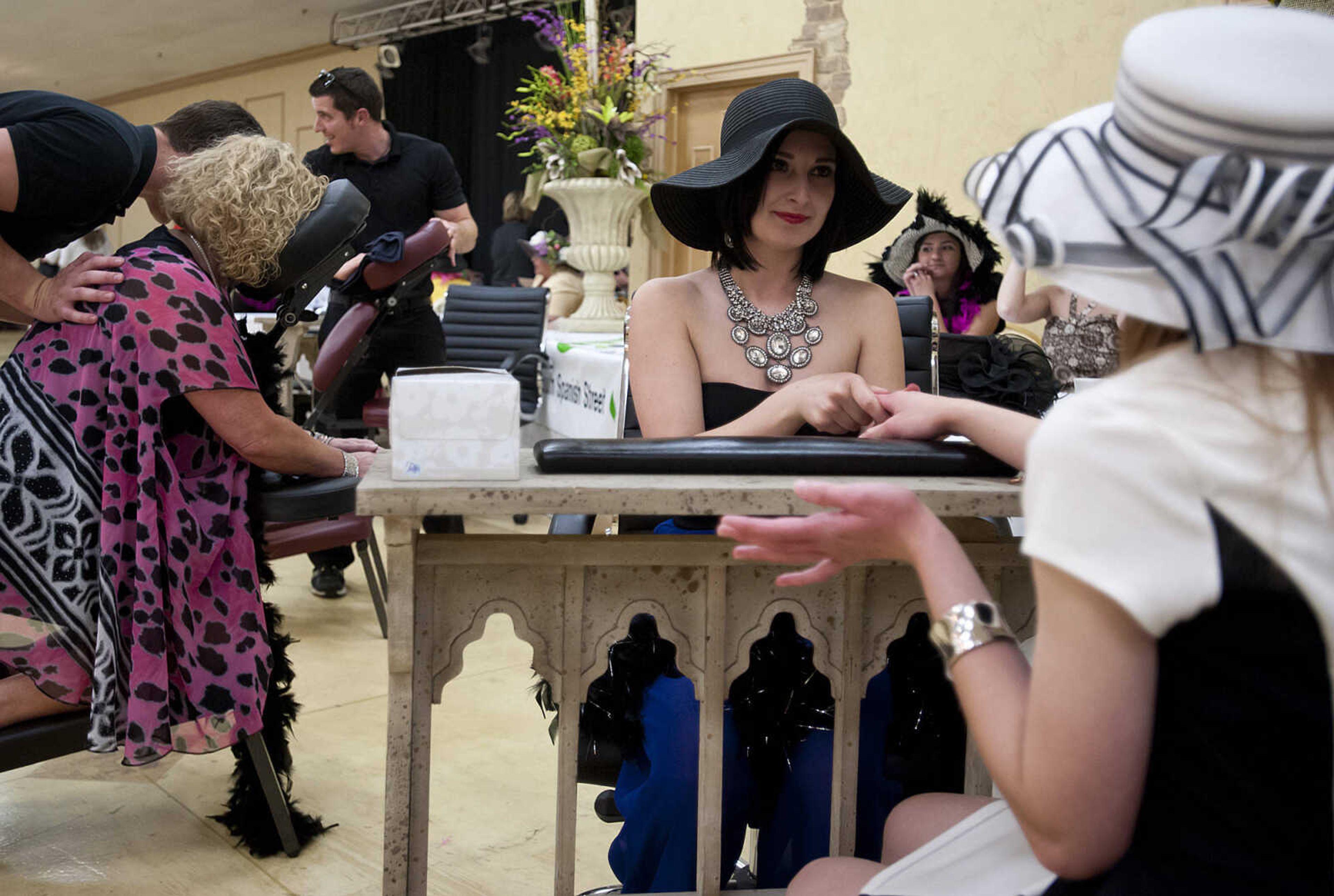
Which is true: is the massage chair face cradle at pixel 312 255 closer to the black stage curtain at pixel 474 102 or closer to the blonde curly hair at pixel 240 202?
the blonde curly hair at pixel 240 202

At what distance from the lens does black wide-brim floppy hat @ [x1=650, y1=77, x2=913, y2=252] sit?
1765 mm

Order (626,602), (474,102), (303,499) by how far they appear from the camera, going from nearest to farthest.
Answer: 1. (626,602)
2. (303,499)
3. (474,102)

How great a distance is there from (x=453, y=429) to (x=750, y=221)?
Answer: 3.27 ft

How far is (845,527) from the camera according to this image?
0.86 m

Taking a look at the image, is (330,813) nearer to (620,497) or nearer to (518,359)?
(620,497)

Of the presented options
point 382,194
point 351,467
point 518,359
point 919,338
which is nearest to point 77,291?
point 351,467

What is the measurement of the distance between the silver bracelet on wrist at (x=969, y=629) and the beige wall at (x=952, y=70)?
4428mm

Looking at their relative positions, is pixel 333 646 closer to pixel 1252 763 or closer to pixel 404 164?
pixel 404 164

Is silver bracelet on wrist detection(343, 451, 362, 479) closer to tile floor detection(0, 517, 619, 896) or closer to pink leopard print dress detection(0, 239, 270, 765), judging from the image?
pink leopard print dress detection(0, 239, 270, 765)

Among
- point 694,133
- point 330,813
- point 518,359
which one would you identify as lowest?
point 330,813

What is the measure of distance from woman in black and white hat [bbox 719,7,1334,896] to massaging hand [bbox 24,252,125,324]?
5.15 ft

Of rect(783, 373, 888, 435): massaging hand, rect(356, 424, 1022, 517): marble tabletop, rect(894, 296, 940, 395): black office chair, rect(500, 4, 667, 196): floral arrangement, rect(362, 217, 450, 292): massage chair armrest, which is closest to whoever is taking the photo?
rect(356, 424, 1022, 517): marble tabletop

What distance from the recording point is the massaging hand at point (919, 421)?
1.27 m

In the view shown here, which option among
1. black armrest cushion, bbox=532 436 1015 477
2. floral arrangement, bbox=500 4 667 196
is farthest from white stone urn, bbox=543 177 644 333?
black armrest cushion, bbox=532 436 1015 477
